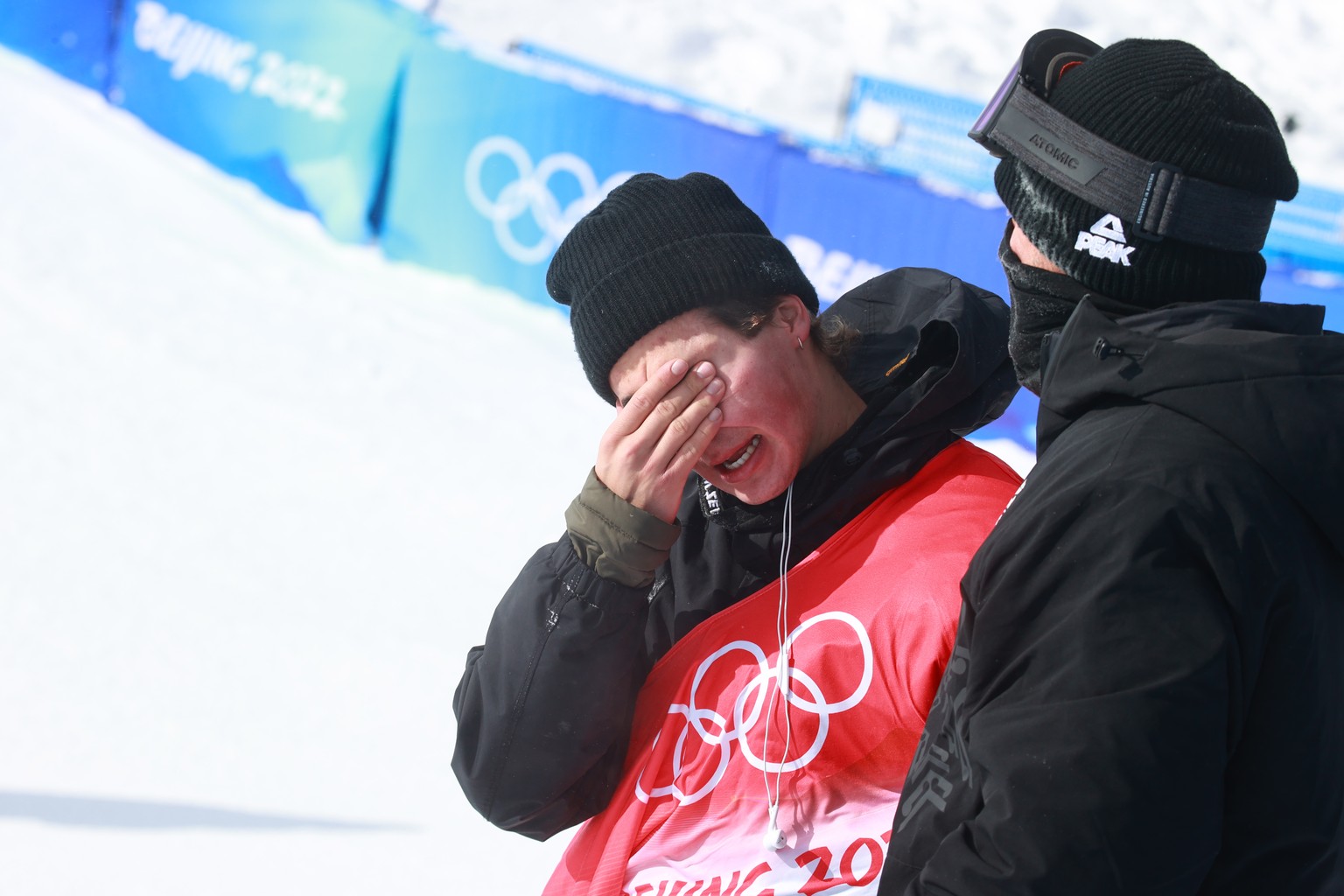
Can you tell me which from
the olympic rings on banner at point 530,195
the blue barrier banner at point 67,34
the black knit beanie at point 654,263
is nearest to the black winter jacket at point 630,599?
the black knit beanie at point 654,263

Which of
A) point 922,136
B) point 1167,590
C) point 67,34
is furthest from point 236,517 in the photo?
point 922,136

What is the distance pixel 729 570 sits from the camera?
203cm

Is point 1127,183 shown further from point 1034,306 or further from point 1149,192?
point 1034,306

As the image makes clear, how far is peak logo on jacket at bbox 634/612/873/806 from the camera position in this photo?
1.65m

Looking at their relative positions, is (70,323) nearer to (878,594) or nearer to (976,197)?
(976,197)

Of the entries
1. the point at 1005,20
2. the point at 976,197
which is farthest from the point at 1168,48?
the point at 1005,20

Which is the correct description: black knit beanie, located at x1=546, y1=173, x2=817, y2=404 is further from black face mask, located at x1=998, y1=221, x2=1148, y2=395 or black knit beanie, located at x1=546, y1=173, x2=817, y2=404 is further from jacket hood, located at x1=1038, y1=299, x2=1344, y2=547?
jacket hood, located at x1=1038, y1=299, x2=1344, y2=547

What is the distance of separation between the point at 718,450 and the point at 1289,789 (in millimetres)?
1043

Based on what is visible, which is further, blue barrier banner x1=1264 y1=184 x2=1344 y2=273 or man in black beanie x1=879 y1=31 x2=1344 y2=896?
blue barrier banner x1=1264 y1=184 x2=1344 y2=273

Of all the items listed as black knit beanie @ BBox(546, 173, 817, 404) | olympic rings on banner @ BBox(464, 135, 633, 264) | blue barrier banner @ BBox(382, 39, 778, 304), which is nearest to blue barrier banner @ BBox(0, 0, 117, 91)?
blue barrier banner @ BBox(382, 39, 778, 304)

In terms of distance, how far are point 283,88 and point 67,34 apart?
267 centimetres

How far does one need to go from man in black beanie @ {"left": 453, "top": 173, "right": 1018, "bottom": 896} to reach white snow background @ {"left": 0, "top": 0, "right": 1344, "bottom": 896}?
5.24ft

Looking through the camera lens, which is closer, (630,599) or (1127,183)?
(1127,183)

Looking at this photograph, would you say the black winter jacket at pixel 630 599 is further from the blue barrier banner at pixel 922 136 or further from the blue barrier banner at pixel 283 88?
the blue barrier banner at pixel 922 136
